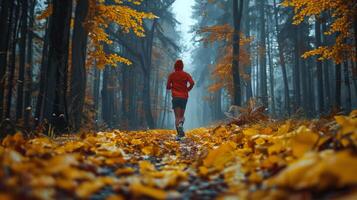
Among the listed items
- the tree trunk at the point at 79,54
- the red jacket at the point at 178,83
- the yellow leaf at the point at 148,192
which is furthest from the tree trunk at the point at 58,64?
the yellow leaf at the point at 148,192

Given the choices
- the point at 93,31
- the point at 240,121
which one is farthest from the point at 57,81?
the point at 240,121

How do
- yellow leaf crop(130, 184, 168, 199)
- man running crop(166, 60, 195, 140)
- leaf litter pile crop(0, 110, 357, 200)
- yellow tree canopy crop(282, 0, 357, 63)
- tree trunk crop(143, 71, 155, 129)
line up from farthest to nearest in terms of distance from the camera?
1. tree trunk crop(143, 71, 155, 129)
2. man running crop(166, 60, 195, 140)
3. yellow tree canopy crop(282, 0, 357, 63)
4. yellow leaf crop(130, 184, 168, 199)
5. leaf litter pile crop(0, 110, 357, 200)

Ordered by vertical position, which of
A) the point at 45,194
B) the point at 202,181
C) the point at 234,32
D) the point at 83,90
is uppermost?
the point at 234,32

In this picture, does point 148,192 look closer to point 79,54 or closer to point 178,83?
point 178,83

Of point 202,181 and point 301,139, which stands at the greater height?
point 301,139

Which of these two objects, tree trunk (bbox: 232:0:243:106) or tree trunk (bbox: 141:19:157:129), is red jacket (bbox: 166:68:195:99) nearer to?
tree trunk (bbox: 232:0:243:106)

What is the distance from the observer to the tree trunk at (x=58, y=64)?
6.66m

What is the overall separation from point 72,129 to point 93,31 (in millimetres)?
3418

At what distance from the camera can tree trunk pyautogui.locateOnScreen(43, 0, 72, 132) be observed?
6664 mm

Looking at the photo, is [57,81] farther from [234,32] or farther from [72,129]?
A: [234,32]

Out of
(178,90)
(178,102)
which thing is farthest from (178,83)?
(178,102)

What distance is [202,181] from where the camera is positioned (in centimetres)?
246

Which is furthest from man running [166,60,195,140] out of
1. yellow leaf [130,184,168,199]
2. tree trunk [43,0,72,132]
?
yellow leaf [130,184,168,199]

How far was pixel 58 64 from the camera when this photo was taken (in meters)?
6.69
